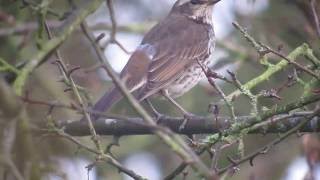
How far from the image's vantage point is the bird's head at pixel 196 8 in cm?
745

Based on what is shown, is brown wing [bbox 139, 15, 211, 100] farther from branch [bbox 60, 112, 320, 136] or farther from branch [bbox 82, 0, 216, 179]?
branch [bbox 82, 0, 216, 179]

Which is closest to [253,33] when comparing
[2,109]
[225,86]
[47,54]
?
[225,86]

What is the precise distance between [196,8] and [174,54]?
80 cm

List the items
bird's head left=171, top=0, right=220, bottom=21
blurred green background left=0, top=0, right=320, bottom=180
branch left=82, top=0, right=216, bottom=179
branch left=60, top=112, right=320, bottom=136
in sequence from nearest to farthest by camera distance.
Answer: branch left=82, top=0, right=216, bottom=179 < branch left=60, top=112, right=320, bottom=136 < blurred green background left=0, top=0, right=320, bottom=180 < bird's head left=171, top=0, right=220, bottom=21

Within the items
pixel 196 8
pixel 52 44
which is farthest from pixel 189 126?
pixel 196 8

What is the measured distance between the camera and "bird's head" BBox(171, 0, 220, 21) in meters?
7.45

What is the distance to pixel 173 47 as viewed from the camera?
7.05 m

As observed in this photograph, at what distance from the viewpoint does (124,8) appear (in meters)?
8.23

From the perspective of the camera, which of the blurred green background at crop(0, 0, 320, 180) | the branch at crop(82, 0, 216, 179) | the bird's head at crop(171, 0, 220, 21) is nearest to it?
the branch at crop(82, 0, 216, 179)

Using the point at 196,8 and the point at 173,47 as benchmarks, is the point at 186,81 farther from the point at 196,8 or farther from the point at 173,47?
the point at 196,8

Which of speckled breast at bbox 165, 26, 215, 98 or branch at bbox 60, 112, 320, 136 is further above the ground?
speckled breast at bbox 165, 26, 215, 98

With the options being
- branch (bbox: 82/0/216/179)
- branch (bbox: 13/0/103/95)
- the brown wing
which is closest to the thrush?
the brown wing

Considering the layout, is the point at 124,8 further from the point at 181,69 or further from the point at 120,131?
the point at 120,131

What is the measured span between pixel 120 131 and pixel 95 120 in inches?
8.9
